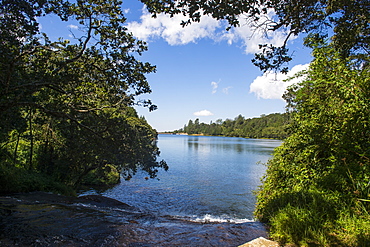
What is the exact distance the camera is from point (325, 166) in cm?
543

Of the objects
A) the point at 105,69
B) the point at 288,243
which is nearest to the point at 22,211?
the point at 105,69

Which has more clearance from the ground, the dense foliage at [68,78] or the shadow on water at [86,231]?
the dense foliage at [68,78]

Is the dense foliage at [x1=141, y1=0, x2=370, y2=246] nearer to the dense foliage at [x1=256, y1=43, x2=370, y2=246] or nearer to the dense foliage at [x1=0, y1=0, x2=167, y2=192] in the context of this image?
the dense foliage at [x1=256, y1=43, x2=370, y2=246]

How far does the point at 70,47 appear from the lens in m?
6.27

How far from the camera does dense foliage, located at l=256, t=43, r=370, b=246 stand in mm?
3982

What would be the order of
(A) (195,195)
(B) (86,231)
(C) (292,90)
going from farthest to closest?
(A) (195,195) < (C) (292,90) < (B) (86,231)

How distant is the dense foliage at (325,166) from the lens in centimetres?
398

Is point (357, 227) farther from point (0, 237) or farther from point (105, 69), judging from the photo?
point (105, 69)

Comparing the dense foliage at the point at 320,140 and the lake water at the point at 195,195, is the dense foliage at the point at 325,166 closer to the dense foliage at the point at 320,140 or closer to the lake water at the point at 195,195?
the dense foliage at the point at 320,140

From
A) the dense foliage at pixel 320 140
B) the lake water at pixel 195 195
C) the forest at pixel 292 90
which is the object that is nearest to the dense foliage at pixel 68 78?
the forest at pixel 292 90

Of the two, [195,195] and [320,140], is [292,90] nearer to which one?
[320,140]

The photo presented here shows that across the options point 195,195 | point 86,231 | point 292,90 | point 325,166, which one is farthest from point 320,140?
point 195,195

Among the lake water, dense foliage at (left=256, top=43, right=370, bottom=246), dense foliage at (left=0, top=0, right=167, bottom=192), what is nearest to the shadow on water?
dense foliage at (left=256, top=43, right=370, bottom=246)

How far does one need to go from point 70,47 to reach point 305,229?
23.9 ft
